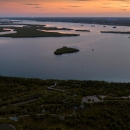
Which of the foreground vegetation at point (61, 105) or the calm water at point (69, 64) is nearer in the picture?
the foreground vegetation at point (61, 105)

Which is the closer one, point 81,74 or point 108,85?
point 108,85

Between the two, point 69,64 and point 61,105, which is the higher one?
point 69,64

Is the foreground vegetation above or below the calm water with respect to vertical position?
below

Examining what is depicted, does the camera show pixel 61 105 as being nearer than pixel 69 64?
Yes

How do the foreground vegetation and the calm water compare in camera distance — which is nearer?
the foreground vegetation

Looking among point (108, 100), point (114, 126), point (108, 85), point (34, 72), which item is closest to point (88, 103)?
point (108, 100)

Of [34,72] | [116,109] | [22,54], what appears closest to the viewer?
[116,109]

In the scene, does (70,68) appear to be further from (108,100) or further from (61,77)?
(108,100)

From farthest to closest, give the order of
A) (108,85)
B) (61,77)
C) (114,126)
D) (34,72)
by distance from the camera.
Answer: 1. (34,72)
2. (61,77)
3. (108,85)
4. (114,126)
